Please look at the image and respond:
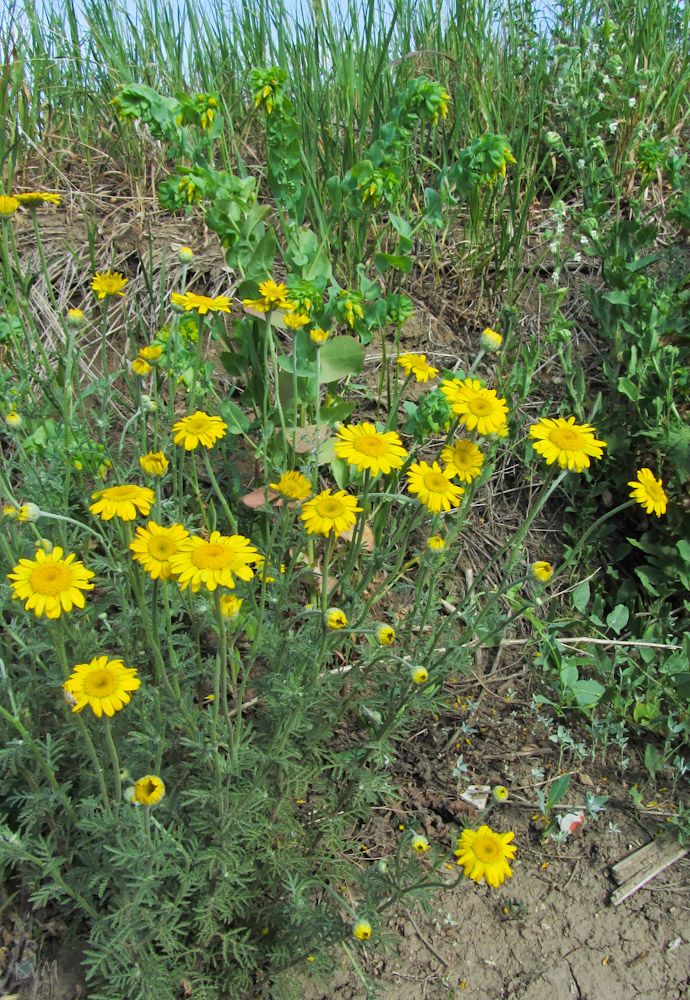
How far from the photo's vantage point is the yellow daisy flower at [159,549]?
4.31 ft

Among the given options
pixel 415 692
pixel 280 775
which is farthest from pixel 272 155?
pixel 280 775

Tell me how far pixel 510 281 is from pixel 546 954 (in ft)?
7.69

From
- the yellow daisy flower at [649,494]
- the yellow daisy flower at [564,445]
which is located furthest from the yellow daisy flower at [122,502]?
the yellow daisy flower at [649,494]

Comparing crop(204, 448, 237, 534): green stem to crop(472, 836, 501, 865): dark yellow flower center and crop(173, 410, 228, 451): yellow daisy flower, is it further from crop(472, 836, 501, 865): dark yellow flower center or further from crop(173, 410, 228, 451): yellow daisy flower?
crop(472, 836, 501, 865): dark yellow flower center

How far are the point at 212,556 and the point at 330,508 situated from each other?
319 millimetres

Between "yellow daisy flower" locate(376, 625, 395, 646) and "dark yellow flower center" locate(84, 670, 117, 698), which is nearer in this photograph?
"dark yellow flower center" locate(84, 670, 117, 698)

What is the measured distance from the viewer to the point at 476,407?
1681 millimetres

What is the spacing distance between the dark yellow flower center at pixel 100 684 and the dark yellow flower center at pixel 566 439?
1021 mm

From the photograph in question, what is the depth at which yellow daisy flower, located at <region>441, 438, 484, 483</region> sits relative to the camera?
5.36ft

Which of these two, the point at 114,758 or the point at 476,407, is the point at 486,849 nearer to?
the point at 114,758

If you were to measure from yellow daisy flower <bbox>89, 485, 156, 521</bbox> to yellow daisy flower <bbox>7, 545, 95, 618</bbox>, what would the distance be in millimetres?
119

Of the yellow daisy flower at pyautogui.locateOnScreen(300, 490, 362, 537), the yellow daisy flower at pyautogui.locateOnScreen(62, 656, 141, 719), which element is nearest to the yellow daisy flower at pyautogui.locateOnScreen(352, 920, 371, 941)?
the yellow daisy flower at pyautogui.locateOnScreen(62, 656, 141, 719)

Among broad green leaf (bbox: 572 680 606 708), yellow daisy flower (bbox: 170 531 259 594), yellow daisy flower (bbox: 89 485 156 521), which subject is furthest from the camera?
broad green leaf (bbox: 572 680 606 708)

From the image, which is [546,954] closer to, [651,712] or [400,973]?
[400,973]
